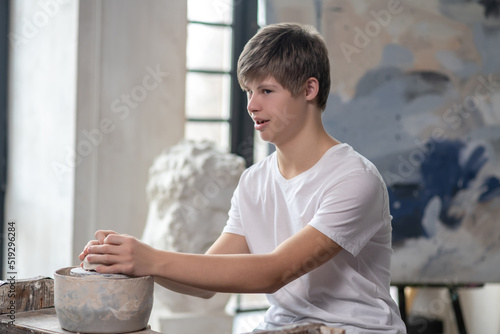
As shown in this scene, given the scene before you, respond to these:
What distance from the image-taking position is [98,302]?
4.93 feet

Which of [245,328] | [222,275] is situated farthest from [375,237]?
[245,328]

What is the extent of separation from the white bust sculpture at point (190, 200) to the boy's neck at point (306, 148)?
4.26 feet

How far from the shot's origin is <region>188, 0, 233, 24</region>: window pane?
14.2ft

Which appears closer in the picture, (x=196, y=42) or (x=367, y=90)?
(x=367, y=90)

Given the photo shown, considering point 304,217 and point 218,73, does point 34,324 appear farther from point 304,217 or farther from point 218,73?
point 218,73

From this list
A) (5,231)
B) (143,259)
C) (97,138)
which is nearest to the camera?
(143,259)

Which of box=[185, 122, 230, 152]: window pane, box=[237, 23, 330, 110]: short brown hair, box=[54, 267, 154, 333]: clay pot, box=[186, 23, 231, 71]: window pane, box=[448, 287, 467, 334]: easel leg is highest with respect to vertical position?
box=[186, 23, 231, 71]: window pane

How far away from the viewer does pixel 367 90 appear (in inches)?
140

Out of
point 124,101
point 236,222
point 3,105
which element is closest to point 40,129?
point 3,105

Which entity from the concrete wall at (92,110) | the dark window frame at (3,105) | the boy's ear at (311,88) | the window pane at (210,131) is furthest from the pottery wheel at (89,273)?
the dark window frame at (3,105)

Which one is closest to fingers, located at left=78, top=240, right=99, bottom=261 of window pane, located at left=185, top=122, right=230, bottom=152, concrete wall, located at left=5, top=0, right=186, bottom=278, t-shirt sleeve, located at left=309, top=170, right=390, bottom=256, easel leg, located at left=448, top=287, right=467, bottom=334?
t-shirt sleeve, located at left=309, top=170, right=390, bottom=256

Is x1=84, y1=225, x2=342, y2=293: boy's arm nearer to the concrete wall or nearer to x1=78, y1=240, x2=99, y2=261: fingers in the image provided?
x1=78, y1=240, x2=99, y2=261: fingers

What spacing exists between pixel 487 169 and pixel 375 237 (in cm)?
187

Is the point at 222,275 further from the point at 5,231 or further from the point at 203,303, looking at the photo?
the point at 5,231
